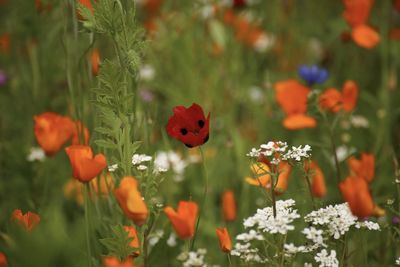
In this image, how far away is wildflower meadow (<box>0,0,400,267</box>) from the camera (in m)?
1.03

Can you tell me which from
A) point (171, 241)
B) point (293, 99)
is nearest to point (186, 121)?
point (171, 241)

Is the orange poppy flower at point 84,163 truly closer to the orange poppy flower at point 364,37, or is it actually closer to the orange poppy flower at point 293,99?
the orange poppy flower at point 293,99

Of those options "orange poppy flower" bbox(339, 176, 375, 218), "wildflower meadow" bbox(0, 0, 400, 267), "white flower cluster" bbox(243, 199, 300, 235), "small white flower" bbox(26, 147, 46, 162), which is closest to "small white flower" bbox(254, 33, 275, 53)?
"wildflower meadow" bbox(0, 0, 400, 267)

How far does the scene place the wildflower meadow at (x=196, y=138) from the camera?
1.03 metres

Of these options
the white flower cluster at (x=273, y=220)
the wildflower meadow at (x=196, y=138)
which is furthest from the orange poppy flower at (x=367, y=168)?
the white flower cluster at (x=273, y=220)

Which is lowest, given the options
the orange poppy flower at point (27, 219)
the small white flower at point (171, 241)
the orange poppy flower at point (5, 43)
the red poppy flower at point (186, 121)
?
the small white flower at point (171, 241)

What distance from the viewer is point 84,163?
3.40ft

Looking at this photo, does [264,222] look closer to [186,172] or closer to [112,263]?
[112,263]

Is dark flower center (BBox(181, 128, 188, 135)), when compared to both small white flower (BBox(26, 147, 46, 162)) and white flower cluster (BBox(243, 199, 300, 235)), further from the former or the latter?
small white flower (BBox(26, 147, 46, 162))

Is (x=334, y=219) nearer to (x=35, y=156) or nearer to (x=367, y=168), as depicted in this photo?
(x=367, y=168)

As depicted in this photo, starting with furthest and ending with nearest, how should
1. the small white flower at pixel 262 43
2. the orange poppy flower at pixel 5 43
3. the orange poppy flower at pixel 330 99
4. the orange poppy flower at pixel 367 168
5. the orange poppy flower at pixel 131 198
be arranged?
1. the small white flower at pixel 262 43
2. the orange poppy flower at pixel 5 43
3. the orange poppy flower at pixel 330 99
4. the orange poppy flower at pixel 367 168
5. the orange poppy flower at pixel 131 198

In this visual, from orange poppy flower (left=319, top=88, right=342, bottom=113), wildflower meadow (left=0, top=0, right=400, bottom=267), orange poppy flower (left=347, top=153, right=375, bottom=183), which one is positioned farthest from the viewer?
orange poppy flower (left=319, top=88, right=342, bottom=113)

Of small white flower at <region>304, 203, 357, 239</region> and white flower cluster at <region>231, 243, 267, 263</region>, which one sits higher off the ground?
small white flower at <region>304, 203, 357, 239</region>

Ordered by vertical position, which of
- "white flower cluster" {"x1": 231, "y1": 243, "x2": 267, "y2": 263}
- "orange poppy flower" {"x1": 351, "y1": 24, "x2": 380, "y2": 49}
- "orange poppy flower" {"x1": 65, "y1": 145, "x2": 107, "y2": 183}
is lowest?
"white flower cluster" {"x1": 231, "y1": 243, "x2": 267, "y2": 263}
